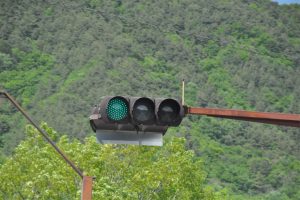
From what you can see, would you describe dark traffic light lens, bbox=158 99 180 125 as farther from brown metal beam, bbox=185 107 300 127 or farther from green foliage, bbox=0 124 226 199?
green foliage, bbox=0 124 226 199

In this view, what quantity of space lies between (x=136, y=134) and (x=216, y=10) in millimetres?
152160

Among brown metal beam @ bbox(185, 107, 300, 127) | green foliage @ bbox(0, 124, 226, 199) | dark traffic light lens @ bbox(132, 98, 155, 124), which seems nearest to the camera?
dark traffic light lens @ bbox(132, 98, 155, 124)

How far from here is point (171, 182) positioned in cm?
4497

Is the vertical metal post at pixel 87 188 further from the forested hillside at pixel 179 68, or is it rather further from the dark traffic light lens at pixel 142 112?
the forested hillside at pixel 179 68

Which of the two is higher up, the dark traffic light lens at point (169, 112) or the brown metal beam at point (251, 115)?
the dark traffic light lens at point (169, 112)

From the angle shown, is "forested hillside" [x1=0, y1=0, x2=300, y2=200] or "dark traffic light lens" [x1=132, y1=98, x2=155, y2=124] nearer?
"dark traffic light lens" [x1=132, y1=98, x2=155, y2=124]

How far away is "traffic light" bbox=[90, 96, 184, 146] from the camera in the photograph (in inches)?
386

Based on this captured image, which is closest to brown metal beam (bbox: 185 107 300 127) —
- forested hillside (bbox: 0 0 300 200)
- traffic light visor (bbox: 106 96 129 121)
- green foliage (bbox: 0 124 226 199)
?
traffic light visor (bbox: 106 96 129 121)

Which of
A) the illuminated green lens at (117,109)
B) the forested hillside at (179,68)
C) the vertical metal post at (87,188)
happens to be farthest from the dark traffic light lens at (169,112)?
the forested hillside at (179,68)

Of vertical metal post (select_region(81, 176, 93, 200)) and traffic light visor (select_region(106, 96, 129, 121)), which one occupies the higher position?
traffic light visor (select_region(106, 96, 129, 121))

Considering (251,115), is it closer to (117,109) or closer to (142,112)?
(142,112)

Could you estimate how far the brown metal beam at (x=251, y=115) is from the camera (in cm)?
1005

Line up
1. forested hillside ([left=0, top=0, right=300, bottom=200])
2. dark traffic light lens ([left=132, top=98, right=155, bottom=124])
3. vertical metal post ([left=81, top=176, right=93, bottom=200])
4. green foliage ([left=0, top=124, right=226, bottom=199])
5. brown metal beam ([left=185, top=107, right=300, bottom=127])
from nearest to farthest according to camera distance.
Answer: dark traffic light lens ([left=132, top=98, right=155, bottom=124]) < brown metal beam ([left=185, top=107, right=300, bottom=127]) < vertical metal post ([left=81, top=176, right=93, bottom=200]) < green foliage ([left=0, top=124, right=226, bottom=199]) < forested hillside ([left=0, top=0, right=300, bottom=200])

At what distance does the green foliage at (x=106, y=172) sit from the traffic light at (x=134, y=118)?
30634 mm
